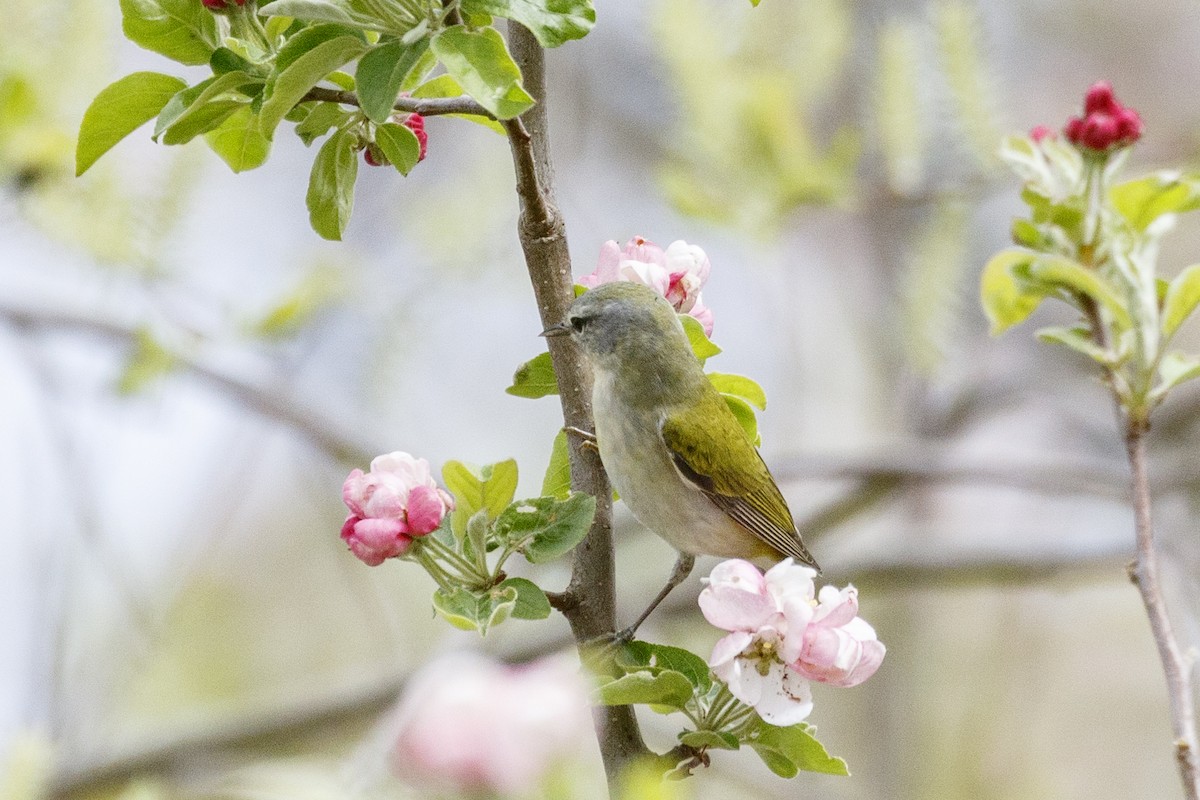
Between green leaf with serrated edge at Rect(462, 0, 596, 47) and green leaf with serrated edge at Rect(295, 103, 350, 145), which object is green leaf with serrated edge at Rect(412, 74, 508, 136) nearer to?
green leaf with serrated edge at Rect(295, 103, 350, 145)

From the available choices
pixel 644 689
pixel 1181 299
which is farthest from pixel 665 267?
pixel 1181 299

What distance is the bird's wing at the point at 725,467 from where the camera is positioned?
2225 mm

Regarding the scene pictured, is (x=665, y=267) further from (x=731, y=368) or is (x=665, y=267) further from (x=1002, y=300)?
(x=731, y=368)

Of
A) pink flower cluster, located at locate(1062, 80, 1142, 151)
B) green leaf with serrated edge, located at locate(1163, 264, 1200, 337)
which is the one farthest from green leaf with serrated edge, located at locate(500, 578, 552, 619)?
pink flower cluster, located at locate(1062, 80, 1142, 151)

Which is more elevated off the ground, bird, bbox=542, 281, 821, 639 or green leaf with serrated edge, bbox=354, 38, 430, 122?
green leaf with serrated edge, bbox=354, 38, 430, 122

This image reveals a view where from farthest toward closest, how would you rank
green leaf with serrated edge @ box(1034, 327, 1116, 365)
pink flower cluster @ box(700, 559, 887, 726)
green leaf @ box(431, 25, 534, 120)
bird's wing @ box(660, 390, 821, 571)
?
bird's wing @ box(660, 390, 821, 571), green leaf with serrated edge @ box(1034, 327, 1116, 365), pink flower cluster @ box(700, 559, 887, 726), green leaf @ box(431, 25, 534, 120)

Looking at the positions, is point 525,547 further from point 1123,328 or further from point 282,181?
point 282,181

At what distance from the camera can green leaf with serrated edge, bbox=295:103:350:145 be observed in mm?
1330

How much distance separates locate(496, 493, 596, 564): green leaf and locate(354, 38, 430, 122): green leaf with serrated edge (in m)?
0.42

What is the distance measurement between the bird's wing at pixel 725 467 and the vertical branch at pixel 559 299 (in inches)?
32.2

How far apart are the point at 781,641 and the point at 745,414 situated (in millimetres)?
485

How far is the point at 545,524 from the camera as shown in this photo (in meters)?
1.31

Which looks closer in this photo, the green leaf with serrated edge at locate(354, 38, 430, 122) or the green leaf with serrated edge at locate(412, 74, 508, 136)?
the green leaf with serrated edge at locate(354, 38, 430, 122)

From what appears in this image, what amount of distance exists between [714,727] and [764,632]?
0.16 m
